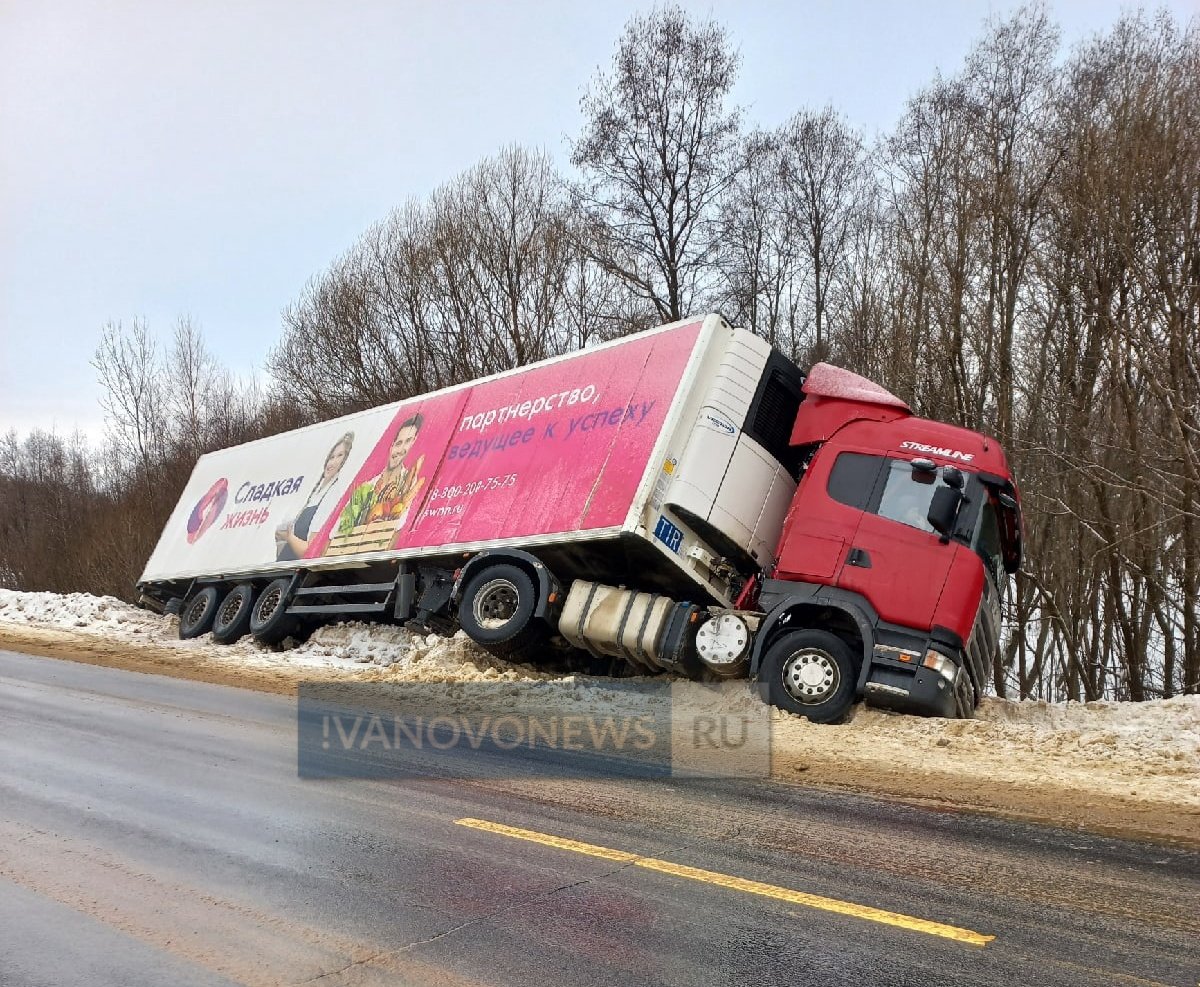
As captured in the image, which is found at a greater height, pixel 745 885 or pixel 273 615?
pixel 273 615

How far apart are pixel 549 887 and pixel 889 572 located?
574cm

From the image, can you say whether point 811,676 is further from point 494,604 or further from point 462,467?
point 462,467

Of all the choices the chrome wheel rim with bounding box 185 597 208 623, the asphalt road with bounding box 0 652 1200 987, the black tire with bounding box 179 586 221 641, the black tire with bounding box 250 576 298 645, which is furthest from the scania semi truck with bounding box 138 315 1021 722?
the chrome wheel rim with bounding box 185 597 208 623

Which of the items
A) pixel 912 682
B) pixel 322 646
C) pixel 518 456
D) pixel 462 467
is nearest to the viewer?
pixel 912 682

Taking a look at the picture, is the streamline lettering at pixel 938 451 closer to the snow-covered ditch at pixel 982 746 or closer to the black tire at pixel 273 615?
the snow-covered ditch at pixel 982 746

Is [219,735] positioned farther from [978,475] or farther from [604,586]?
[978,475]

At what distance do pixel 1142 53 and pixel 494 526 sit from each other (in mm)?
12645

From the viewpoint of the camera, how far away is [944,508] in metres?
8.70

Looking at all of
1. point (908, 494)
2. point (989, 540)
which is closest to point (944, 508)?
point (908, 494)

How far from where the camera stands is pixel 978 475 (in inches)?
356

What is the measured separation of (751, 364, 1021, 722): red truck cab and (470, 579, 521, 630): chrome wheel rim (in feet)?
10.4

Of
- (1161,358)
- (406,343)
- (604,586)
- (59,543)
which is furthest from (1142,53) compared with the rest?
(59,543)

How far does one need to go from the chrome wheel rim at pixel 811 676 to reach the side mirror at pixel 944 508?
1647 millimetres

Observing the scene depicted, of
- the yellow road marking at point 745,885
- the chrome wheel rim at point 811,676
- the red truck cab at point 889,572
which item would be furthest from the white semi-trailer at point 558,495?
the yellow road marking at point 745,885
